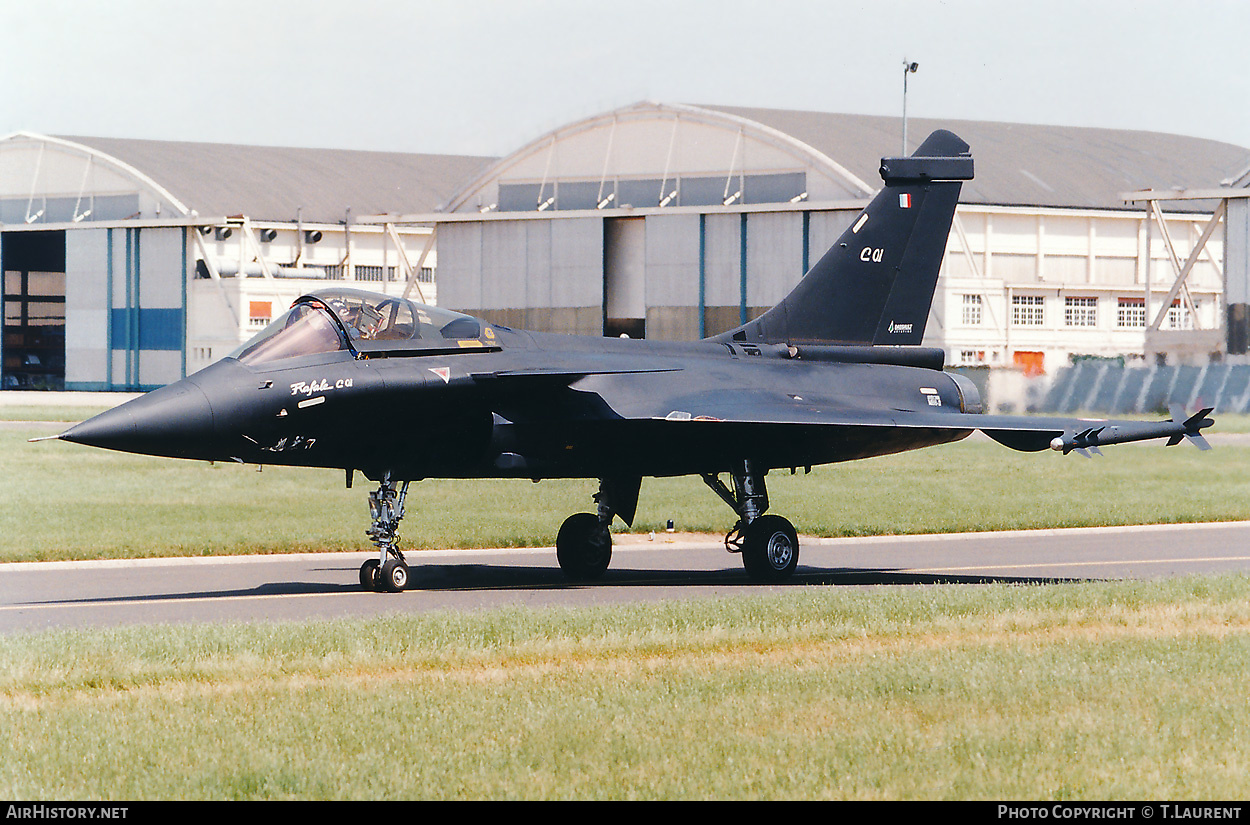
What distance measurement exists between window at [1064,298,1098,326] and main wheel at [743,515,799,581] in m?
56.2

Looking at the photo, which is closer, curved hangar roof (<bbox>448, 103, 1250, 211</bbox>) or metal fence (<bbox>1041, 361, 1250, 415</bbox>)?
metal fence (<bbox>1041, 361, 1250, 415</bbox>)

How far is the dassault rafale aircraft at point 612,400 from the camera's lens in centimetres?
1468

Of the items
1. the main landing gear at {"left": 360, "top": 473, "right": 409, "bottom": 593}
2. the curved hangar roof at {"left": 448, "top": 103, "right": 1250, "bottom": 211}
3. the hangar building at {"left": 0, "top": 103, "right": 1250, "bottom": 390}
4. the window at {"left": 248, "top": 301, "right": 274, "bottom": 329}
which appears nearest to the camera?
the main landing gear at {"left": 360, "top": 473, "right": 409, "bottom": 593}

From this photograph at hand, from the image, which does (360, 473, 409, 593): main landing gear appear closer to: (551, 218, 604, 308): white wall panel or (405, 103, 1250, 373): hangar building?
(405, 103, 1250, 373): hangar building

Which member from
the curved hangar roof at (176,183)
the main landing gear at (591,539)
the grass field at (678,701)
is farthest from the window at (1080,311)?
the grass field at (678,701)

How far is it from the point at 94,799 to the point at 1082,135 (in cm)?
8703

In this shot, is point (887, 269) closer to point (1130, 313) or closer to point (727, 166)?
point (727, 166)

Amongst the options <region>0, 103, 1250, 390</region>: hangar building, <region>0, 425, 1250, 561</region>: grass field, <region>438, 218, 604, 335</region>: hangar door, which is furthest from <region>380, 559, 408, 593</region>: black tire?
<region>438, 218, 604, 335</region>: hangar door

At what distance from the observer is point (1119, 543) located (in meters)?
21.2

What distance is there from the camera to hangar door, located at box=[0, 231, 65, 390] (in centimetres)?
8438

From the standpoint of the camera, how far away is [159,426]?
45.1ft

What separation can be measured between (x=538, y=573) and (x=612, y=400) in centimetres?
273

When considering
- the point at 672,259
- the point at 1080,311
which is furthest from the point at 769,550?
the point at 1080,311

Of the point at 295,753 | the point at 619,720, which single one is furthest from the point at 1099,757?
the point at 295,753
